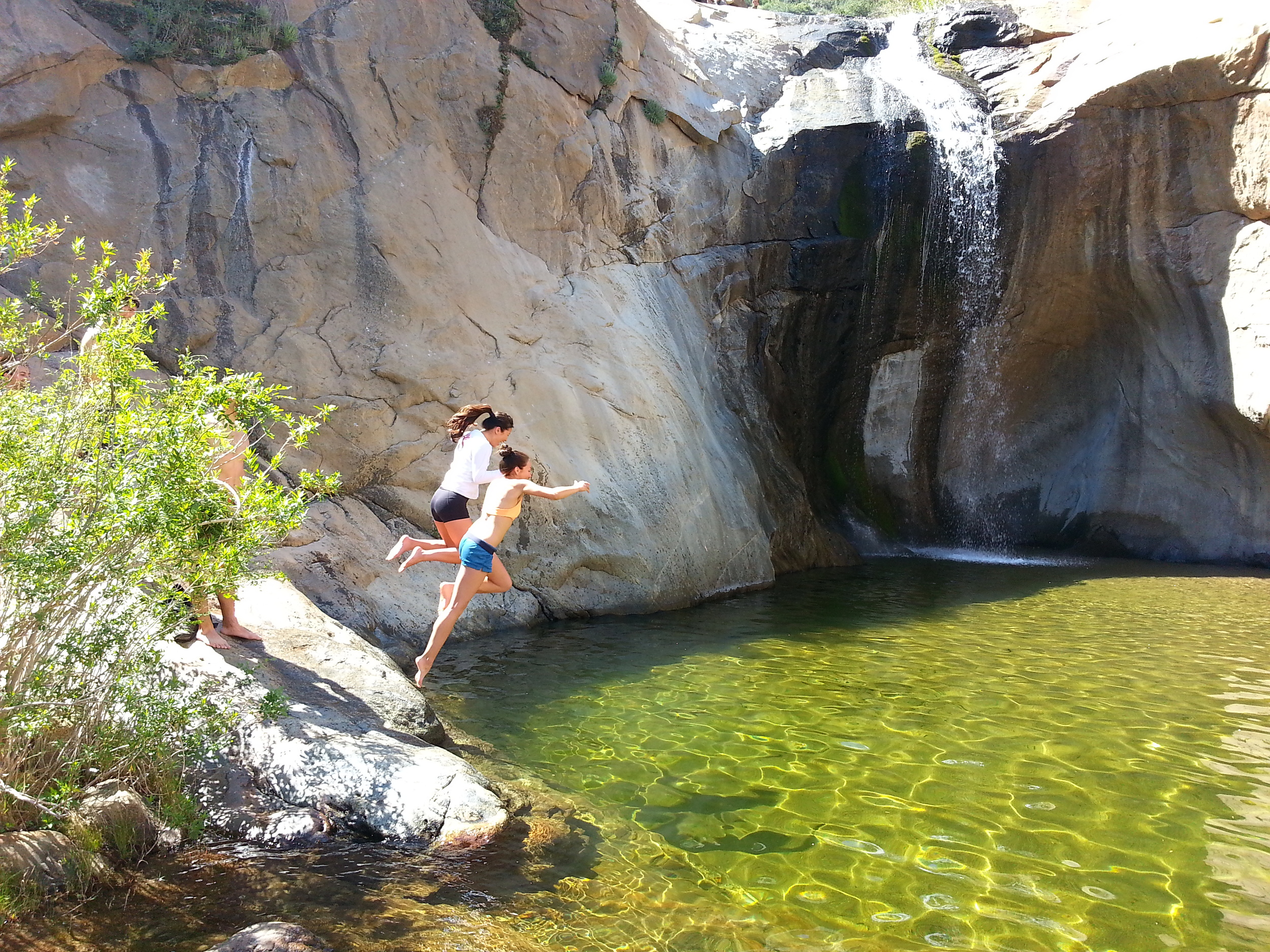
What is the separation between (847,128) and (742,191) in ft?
6.06

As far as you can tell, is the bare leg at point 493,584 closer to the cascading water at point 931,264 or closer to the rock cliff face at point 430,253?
the rock cliff face at point 430,253

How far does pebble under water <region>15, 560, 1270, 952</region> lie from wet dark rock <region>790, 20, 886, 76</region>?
33.9 feet

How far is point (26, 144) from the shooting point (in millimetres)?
8305

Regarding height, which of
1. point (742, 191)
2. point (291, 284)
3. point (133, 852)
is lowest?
point (133, 852)

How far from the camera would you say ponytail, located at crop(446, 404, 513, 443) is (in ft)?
21.4

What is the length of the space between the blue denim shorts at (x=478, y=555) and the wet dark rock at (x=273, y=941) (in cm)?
317

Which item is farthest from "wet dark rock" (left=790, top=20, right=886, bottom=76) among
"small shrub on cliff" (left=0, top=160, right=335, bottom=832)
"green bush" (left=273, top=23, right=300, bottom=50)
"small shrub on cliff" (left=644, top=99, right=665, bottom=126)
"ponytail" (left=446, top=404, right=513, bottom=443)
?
"small shrub on cliff" (left=0, top=160, right=335, bottom=832)

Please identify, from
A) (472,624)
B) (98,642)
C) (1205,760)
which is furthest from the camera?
(472,624)

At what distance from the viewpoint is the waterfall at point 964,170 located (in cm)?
1334

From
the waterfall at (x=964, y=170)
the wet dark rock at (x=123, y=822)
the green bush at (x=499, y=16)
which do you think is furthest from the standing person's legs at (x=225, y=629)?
the waterfall at (x=964, y=170)

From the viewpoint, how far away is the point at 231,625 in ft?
16.0

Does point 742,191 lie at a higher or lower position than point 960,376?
higher

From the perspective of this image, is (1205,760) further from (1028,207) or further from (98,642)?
(1028,207)

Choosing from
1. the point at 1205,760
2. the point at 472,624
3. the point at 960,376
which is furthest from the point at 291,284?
the point at 960,376
